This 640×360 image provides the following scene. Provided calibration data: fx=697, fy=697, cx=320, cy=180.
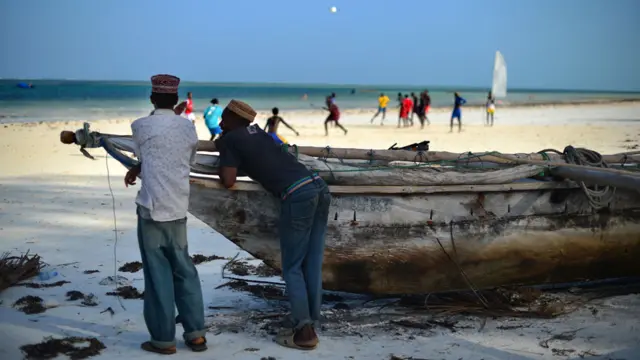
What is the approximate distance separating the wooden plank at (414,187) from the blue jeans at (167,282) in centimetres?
43

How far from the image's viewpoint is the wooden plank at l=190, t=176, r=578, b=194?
4.31m

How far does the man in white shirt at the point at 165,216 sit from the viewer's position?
12.6ft

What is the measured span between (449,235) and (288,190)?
4.22 feet

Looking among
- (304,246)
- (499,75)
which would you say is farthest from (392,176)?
(499,75)

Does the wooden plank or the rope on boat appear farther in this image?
the rope on boat

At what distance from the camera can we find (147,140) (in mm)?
3834

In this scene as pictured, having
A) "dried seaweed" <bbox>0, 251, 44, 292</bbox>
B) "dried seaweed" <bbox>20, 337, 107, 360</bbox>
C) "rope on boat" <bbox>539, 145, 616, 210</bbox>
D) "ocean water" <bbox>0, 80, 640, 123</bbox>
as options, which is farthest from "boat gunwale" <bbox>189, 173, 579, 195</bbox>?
"ocean water" <bbox>0, 80, 640, 123</bbox>

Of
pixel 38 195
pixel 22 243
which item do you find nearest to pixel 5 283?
pixel 22 243

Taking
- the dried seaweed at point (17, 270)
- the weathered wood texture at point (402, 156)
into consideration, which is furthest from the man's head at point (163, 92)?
the dried seaweed at point (17, 270)

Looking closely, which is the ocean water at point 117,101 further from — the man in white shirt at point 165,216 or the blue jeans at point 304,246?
the blue jeans at point 304,246

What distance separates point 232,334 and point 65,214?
434 centimetres

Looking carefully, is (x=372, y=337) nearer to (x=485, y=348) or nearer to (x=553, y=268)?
(x=485, y=348)

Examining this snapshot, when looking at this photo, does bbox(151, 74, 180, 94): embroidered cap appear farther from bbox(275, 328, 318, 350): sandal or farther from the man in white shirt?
bbox(275, 328, 318, 350): sandal

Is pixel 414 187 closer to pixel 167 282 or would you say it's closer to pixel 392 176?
pixel 392 176
